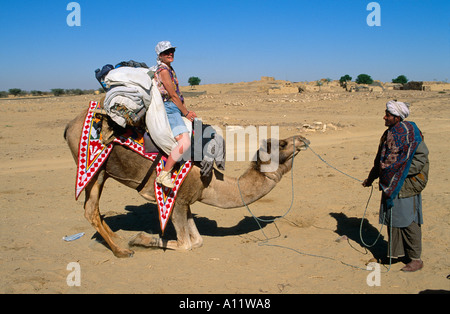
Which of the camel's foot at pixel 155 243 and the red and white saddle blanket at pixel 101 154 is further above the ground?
the red and white saddle blanket at pixel 101 154

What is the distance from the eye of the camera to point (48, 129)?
65.1 ft

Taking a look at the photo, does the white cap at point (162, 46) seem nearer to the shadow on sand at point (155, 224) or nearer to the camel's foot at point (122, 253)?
the camel's foot at point (122, 253)

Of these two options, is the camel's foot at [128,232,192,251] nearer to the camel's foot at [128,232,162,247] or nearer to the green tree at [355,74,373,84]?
the camel's foot at [128,232,162,247]

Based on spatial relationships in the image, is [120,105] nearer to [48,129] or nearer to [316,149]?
[316,149]

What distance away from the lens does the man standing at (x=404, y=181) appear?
15.8ft

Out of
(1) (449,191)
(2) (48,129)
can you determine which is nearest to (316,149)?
(1) (449,191)

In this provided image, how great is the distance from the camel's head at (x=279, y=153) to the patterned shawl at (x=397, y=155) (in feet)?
3.47

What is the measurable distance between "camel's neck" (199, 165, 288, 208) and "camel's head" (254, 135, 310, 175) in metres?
0.14

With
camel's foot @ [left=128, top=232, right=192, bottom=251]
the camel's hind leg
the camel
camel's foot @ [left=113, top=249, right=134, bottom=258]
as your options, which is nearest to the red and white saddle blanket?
the camel

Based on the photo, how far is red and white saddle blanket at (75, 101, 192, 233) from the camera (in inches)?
212

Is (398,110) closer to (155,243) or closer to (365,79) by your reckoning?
(155,243)

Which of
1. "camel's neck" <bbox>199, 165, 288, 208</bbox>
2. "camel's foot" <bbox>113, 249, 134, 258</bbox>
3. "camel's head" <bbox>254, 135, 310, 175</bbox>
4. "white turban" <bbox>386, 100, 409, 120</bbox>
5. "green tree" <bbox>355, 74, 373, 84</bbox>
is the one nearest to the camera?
"white turban" <bbox>386, 100, 409, 120</bbox>

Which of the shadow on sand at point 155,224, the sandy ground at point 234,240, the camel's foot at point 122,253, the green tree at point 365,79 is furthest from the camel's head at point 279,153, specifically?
the green tree at point 365,79
